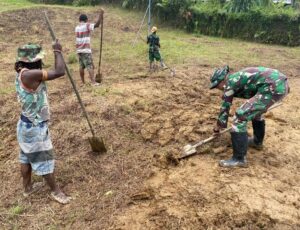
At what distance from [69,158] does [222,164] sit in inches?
78.9

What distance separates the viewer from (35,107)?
414cm

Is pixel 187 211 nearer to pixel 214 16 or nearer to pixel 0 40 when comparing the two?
pixel 0 40

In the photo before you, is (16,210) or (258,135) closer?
(16,210)

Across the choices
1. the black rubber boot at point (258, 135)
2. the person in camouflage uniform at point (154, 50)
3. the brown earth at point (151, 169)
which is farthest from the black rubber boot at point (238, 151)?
the person in camouflage uniform at point (154, 50)

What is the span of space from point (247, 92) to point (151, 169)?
1.50m

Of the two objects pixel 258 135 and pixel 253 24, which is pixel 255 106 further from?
pixel 253 24

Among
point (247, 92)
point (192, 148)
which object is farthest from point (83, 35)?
point (247, 92)

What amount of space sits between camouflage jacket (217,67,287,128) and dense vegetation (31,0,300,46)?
946 cm

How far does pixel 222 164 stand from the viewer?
493cm

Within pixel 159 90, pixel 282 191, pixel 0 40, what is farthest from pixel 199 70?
pixel 0 40

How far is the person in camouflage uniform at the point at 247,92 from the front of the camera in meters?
4.67

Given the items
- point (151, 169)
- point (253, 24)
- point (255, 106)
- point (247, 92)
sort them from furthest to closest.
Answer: point (253, 24) → point (151, 169) → point (247, 92) → point (255, 106)

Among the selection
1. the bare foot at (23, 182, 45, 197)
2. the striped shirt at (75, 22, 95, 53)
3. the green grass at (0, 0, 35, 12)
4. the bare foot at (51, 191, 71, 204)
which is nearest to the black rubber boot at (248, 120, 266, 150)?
the bare foot at (51, 191, 71, 204)

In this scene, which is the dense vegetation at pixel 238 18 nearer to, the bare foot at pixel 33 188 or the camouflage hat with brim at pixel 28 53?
the bare foot at pixel 33 188
